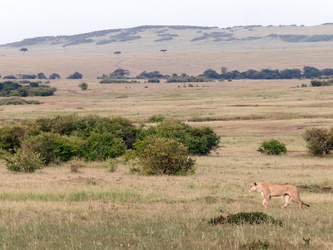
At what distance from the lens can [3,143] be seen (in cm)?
3234

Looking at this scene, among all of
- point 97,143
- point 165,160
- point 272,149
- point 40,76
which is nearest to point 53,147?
point 97,143

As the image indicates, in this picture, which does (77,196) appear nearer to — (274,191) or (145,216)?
(145,216)

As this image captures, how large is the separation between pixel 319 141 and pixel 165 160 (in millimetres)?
15750

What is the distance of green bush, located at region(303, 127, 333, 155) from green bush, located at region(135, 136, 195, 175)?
46.8 ft

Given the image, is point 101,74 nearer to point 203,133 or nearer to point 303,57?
point 303,57

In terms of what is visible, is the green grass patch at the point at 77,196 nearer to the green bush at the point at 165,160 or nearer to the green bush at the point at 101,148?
the green bush at the point at 165,160

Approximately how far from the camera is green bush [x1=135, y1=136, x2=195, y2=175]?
925 inches

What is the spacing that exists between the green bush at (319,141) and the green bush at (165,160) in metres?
14.3

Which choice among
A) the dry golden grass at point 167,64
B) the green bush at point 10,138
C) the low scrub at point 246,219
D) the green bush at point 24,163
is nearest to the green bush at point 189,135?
the green bush at point 10,138

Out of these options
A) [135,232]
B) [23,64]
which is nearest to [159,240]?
[135,232]

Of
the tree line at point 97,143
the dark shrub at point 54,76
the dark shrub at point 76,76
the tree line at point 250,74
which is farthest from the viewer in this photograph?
the dark shrub at point 54,76

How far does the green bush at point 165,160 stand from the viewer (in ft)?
77.1

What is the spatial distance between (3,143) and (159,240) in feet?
85.4

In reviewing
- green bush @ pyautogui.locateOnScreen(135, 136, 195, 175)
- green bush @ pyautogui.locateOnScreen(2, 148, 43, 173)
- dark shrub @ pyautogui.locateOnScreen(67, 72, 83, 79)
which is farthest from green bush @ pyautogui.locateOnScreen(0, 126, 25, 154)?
dark shrub @ pyautogui.locateOnScreen(67, 72, 83, 79)
